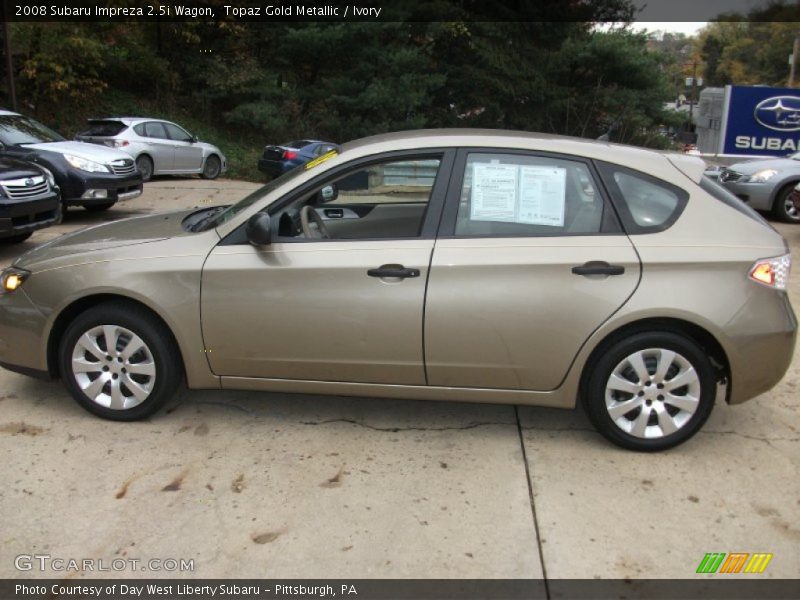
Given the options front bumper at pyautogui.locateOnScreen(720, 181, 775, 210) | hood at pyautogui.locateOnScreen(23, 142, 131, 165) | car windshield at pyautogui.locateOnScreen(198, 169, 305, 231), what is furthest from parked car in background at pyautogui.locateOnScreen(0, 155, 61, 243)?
front bumper at pyautogui.locateOnScreen(720, 181, 775, 210)

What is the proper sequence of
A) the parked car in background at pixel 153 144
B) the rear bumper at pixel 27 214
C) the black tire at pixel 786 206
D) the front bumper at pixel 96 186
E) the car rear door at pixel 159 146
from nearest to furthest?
1. the rear bumper at pixel 27 214
2. the front bumper at pixel 96 186
3. the black tire at pixel 786 206
4. the parked car in background at pixel 153 144
5. the car rear door at pixel 159 146

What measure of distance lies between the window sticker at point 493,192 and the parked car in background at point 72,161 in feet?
26.6

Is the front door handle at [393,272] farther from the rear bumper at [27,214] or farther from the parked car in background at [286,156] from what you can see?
the parked car in background at [286,156]

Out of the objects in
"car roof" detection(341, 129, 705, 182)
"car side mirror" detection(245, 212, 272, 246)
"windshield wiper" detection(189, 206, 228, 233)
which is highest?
"car roof" detection(341, 129, 705, 182)

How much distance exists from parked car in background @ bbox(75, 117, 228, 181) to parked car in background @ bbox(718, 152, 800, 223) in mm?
11352

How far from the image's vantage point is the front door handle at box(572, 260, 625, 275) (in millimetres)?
3602

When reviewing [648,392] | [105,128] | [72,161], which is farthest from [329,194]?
[105,128]

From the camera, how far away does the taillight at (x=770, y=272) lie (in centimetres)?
361

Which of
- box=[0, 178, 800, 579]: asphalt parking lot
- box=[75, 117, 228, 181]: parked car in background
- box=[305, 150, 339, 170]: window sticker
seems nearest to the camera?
box=[0, 178, 800, 579]: asphalt parking lot

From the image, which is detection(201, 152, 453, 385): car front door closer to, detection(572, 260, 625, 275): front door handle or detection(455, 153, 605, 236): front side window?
detection(455, 153, 605, 236): front side window

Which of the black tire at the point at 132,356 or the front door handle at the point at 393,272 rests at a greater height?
the front door handle at the point at 393,272

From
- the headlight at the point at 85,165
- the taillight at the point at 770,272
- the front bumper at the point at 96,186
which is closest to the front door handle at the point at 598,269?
the taillight at the point at 770,272

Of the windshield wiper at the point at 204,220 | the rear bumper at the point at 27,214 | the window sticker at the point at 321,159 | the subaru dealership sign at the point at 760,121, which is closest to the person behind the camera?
the window sticker at the point at 321,159

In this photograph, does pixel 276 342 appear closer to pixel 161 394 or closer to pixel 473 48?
pixel 161 394
